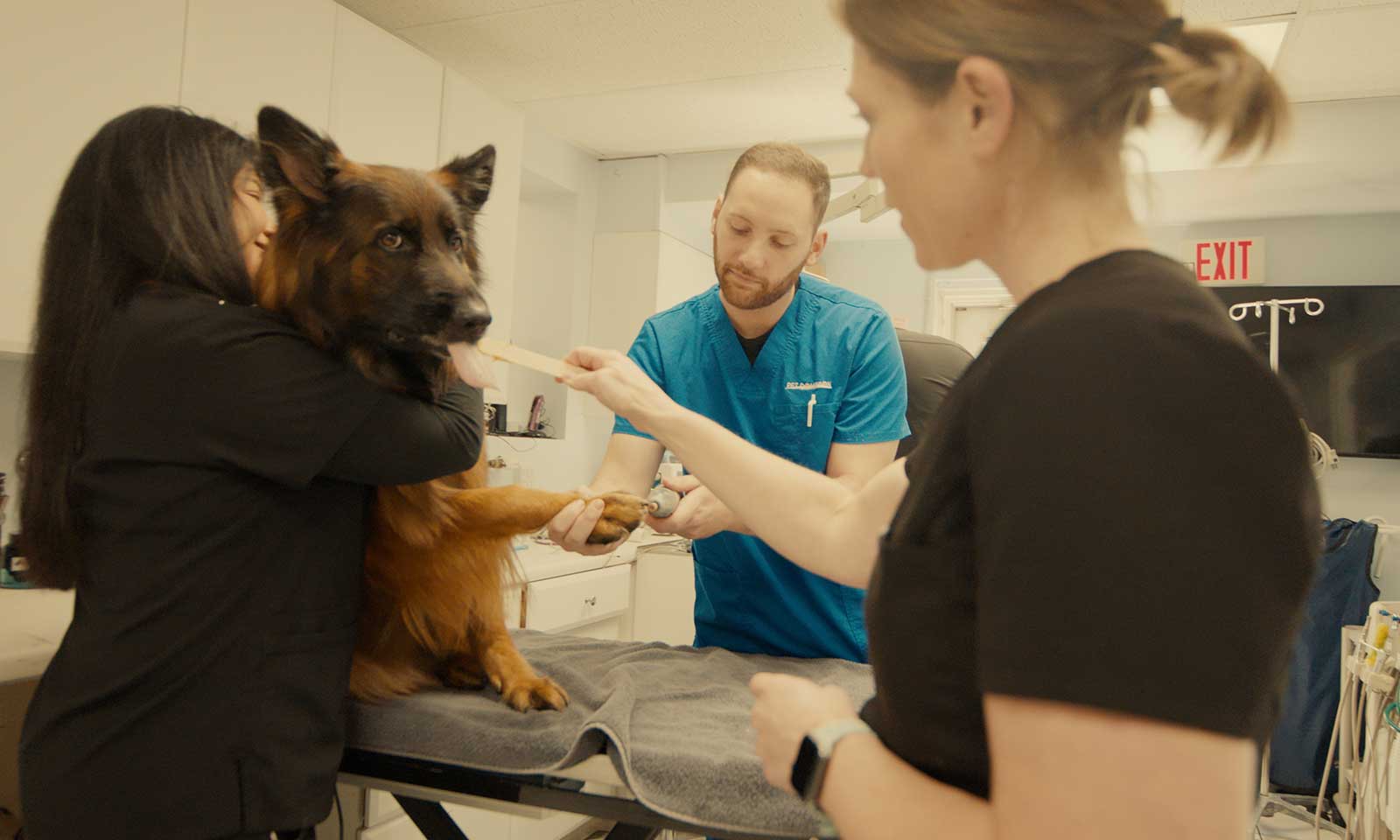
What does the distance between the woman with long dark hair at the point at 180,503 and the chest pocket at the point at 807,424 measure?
0.74 m

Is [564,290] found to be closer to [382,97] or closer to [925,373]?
[382,97]

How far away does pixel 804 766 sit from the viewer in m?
0.63

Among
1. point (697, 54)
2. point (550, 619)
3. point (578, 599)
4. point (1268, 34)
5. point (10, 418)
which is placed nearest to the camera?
point (10, 418)

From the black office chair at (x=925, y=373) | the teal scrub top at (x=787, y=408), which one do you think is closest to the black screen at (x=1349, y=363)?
the black office chair at (x=925, y=373)

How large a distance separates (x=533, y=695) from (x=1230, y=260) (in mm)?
5022

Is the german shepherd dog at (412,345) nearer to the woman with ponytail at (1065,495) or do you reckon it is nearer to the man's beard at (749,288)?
the man's beard at (749,288)

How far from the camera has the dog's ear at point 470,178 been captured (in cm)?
146

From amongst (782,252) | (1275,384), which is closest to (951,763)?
(1275,384)

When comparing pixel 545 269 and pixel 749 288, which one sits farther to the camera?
pixel 545 269

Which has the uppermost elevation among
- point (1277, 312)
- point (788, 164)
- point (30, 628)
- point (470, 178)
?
point (1277, 312)

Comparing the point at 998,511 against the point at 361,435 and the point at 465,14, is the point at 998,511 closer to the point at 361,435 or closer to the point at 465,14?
the point at 361,435

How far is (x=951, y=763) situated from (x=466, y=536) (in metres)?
1.00

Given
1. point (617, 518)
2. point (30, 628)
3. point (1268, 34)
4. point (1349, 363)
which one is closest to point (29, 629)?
point (30, 628)

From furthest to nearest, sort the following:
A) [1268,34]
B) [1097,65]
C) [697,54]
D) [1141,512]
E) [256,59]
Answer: [697,54] < [1268,34] < [256,59] < [1097,65] < [1141,512]
